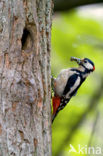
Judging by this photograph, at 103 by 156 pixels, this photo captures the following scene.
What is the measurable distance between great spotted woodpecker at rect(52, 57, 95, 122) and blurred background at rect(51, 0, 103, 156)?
3.23 feet

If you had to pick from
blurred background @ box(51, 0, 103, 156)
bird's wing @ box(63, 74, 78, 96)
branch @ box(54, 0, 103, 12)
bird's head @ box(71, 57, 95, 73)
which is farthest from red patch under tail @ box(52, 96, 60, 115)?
branch @ box(54, 0, 103, 12)

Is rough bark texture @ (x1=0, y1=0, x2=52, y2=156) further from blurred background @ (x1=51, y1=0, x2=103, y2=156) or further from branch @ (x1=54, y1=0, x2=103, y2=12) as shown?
→ blurred background @ (x1=51, y1=0, x2=103, y2=156)

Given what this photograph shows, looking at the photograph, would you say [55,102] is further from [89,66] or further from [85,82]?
[85,82]

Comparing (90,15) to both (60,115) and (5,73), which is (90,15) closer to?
(60,115)

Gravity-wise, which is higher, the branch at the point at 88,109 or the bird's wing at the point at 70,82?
the bird's wing at the point at 70,82

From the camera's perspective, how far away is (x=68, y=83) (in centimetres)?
540

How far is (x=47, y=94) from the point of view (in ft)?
12.8

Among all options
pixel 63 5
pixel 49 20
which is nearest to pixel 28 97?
pixel 49 20

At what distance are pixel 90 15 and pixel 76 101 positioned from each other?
1756mm

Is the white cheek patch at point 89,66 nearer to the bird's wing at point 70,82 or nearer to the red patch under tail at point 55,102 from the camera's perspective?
the bird's wing at point 70,82

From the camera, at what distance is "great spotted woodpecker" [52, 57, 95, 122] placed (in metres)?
5.27

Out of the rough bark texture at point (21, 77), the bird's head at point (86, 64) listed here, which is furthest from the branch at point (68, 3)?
the rough bark texture at point (21, 77)

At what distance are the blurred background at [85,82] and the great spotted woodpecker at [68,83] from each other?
984 millimetres

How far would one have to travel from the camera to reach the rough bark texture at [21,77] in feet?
11.9
